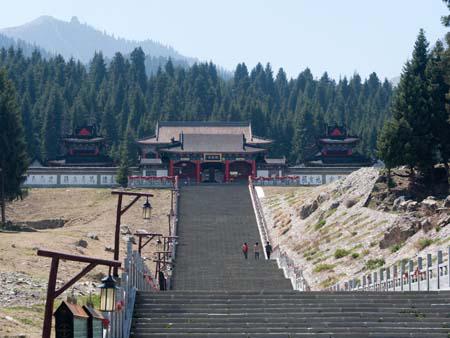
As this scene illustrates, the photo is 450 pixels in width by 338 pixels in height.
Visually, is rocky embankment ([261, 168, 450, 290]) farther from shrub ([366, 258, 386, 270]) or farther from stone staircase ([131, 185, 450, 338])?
stone staircase ([131, 185, 450, 338])

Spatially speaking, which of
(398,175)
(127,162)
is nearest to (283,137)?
(127,162)

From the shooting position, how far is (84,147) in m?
105

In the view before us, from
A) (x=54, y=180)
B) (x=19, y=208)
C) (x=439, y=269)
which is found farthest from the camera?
(x=54, y=180)

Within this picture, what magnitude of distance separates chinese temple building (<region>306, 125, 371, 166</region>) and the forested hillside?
6.00 metres

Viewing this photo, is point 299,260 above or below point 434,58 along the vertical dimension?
below

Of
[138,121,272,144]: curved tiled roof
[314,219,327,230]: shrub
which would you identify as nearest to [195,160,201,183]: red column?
[138,121,272,144]: curved tiled roof

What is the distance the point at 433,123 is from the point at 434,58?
405 cm

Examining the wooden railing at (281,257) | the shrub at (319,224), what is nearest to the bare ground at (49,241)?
the wooden railing at (281,257)

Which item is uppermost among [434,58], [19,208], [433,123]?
[434,58]

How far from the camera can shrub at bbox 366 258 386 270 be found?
43250 mm

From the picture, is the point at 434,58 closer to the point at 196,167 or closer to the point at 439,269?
the point at 439,269

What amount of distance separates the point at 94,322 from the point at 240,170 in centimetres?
7546

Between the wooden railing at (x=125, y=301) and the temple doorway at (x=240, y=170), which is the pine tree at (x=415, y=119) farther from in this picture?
the temple doorway at (x=240, y=170)

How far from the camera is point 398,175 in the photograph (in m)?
58.8
